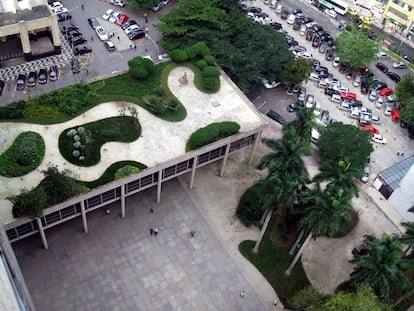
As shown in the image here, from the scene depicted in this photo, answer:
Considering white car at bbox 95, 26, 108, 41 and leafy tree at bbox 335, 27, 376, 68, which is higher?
leafy tree at bbox 335, 27, 376, 68

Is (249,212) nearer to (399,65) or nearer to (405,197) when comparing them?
(405,197)

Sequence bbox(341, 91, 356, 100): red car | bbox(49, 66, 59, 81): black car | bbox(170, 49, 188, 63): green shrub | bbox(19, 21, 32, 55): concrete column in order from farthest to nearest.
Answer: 1. bbox(341, 91, 356, 100): red car
2. bbox(49, 66, 59, 81): black car
3. bbox(19, 21, 32, 55): concrete column
4. bbox(170, 49, 188, 63): green shrub

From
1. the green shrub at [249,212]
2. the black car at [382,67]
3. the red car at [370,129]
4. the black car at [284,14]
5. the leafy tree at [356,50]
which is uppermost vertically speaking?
the leafy tree at [356,50]

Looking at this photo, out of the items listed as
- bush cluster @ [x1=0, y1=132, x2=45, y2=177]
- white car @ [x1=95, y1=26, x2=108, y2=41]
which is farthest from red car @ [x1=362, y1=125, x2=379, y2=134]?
bush cluster @ [x1=0, y1=132, x2=45, y2=177]

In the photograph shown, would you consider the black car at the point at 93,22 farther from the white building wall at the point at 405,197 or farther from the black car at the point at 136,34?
the white building wall at the point at 405,197

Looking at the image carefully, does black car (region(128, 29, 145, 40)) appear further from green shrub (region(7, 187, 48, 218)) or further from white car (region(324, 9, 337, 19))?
green shrub (region(7, 187, 48, 218))

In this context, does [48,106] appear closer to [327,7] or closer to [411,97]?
[411,97]

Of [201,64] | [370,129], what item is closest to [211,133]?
[201,64]

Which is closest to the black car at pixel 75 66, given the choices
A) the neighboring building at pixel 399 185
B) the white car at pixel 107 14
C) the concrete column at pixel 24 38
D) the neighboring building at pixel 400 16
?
the concrete column at pixel 24 38
